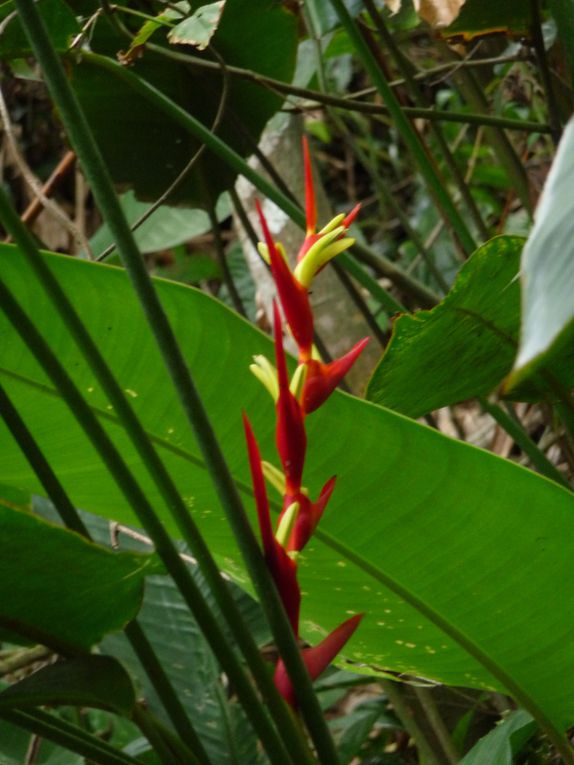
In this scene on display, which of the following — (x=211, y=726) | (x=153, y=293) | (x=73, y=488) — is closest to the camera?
(x=153, y=293)

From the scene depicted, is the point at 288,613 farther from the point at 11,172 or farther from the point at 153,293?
the point at 11,172

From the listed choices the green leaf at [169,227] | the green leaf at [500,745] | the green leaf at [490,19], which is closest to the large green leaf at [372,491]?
the green leaf at [500,745]

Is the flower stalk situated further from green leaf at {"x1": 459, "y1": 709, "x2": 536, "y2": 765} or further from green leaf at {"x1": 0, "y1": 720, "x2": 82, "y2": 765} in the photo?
green leaf at {"x1": 0, "y1": 720, "x2": 82, "y2": 765}

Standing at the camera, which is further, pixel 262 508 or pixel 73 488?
pixel 73 488

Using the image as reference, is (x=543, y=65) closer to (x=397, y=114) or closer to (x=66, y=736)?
(x=397, y=114)

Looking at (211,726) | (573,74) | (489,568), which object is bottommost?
(211,726)

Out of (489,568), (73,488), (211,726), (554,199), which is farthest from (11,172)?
(554,199)

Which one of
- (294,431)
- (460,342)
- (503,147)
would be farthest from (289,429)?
(503,147)
